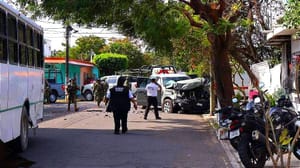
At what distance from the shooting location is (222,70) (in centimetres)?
1878

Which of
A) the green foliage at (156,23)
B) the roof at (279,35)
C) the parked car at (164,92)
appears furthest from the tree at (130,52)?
the green foliage at (156,23)

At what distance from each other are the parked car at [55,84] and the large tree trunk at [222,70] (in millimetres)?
21687

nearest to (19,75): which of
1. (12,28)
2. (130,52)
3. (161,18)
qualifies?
(12,28)

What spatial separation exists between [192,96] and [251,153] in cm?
1674

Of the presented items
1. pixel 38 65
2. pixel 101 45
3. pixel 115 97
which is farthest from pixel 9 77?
pixel 101 45

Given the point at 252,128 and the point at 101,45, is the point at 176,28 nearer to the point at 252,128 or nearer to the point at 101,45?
the point at 252,128

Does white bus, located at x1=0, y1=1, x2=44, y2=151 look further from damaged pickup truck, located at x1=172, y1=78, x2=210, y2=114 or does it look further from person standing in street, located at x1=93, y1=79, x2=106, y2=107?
person standing in street, located at x1=93, y1=79, x2=106, y2=107

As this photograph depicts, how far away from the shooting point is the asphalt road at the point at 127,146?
11070mm

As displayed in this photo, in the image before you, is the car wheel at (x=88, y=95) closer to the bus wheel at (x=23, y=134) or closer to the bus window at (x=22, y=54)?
the bus wheel at (x=23, y=134)

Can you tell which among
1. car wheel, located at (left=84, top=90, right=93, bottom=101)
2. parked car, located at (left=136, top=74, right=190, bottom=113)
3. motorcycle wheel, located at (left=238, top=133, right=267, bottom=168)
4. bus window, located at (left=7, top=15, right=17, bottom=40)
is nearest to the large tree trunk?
parked car, located at (left=136, top=74, right=190, bottom=113)

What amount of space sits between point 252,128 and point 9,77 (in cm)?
431

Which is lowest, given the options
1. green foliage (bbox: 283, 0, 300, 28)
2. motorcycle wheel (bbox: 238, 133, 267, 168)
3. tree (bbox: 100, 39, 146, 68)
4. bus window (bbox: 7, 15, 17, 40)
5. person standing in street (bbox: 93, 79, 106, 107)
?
motorcycle wheel (bbox: 238, 133, 267, 168)

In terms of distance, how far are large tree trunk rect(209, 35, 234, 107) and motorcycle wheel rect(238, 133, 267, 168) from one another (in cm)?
850

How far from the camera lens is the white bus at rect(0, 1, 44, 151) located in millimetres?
10172
